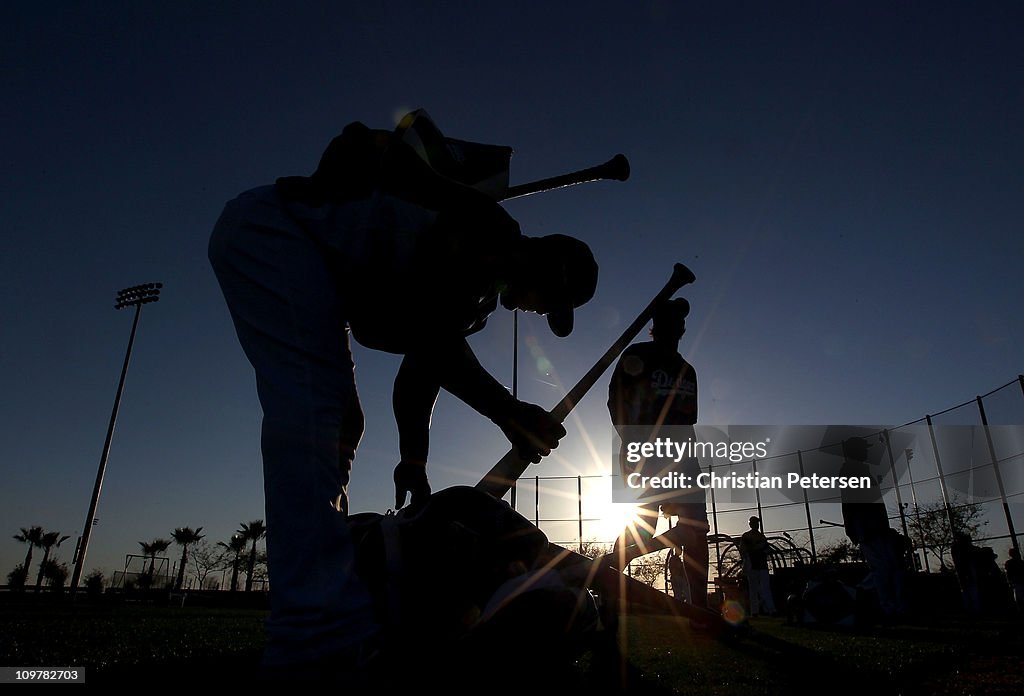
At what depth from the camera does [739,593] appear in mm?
10406

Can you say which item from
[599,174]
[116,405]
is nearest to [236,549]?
[116,405]

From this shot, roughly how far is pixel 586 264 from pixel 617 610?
39.9 inches

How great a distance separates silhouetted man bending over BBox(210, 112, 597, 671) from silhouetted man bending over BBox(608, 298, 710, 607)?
3045 mm

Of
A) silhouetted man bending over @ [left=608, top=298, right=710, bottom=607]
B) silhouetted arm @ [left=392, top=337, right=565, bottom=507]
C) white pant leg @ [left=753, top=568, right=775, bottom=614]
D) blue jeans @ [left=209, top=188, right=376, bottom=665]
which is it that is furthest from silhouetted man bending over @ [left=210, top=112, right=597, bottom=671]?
white pant leg @ [left=753, top=568, right=775, bottom=614]

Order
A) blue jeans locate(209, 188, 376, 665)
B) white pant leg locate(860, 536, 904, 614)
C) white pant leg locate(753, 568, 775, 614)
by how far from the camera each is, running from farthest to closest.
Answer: white pant leg locate(753, 568, 775, 614) < white pant leg locate(860, 536, 904, 614) < blue jeans locate(209, 188, 376, 665)

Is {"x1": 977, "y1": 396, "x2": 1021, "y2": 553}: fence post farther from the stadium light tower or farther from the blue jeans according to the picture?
the stadium light tower

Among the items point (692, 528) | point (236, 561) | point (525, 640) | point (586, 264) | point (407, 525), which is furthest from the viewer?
point (236, 561)

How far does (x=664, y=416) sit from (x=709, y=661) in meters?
2.13

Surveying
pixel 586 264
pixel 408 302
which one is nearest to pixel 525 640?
pixel 408 302

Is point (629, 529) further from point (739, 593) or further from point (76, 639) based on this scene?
point (739, 593)

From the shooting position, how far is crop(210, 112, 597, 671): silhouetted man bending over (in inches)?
49.7

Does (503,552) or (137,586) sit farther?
(137,586)

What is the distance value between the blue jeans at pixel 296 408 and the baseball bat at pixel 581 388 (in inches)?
28.3

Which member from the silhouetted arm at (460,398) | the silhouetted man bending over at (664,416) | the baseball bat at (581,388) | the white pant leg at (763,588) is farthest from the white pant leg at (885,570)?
the silhouetted arm at (460,398)
